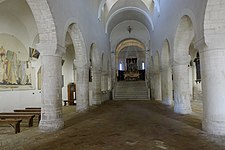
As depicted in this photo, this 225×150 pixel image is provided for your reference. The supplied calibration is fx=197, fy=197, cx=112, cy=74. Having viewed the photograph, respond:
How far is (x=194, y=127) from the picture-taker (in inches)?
229

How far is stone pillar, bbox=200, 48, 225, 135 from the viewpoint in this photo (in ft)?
16.5

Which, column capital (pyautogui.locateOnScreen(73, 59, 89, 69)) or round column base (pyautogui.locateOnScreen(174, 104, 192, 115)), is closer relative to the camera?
round column base (pyautogui.locateOnScreen(174, 104, 192, 115))

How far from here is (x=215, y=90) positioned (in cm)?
511

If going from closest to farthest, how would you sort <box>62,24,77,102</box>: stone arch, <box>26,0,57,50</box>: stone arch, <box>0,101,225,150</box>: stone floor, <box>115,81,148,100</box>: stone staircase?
<box>0,101,225,150</box>: stone floor → <box>26,0,57,50</box>: stone arch → <box>62,24,77,102</box>: stone arch → <box>115,81,148,100</box>: stone staircase

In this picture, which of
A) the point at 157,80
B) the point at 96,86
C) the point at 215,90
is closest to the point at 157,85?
the point at 157,80

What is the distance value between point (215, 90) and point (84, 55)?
6.21 metres

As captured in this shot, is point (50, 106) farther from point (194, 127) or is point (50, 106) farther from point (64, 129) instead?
point (194, 127)

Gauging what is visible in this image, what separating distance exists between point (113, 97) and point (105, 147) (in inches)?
543

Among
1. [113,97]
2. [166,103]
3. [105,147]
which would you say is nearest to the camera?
[105,147]

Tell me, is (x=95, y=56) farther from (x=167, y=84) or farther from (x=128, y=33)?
(x=128, y=33)

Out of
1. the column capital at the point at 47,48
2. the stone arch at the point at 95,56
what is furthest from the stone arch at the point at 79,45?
the stone arch at the point at 95,56

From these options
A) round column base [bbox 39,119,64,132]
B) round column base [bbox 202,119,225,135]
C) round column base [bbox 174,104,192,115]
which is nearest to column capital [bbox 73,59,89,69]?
round column base [bbox 39,119,64,132]

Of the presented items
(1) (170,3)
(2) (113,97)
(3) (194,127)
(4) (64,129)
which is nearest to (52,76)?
(4) (64,129)

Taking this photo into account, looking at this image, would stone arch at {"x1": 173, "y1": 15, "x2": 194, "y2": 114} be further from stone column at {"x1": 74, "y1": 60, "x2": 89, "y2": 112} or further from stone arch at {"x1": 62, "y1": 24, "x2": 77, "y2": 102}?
stone arch at {"x1": 62, "y1": 24, "x2": 77, "y2": 102}
